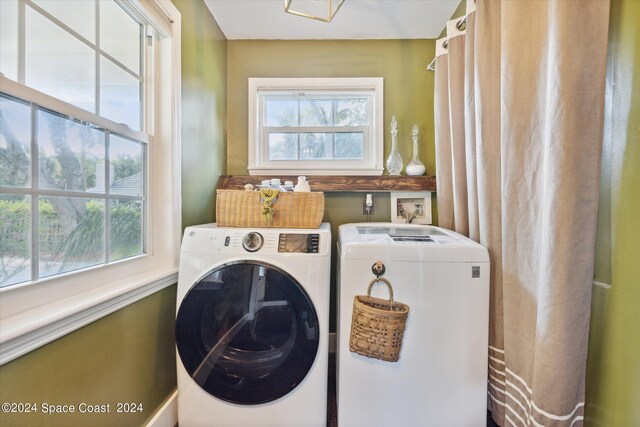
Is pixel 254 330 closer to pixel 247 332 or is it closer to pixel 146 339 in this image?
A: pixel 247 332

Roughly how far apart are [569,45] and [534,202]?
1.59 feet

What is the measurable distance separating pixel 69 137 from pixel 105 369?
792 mm

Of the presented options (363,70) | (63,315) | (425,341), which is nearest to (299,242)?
(425,341)

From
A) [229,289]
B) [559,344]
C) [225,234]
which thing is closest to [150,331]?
[229,289]

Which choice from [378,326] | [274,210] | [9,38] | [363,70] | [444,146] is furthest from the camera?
[363,70]

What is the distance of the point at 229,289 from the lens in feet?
3.43

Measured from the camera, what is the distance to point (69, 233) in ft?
2.72

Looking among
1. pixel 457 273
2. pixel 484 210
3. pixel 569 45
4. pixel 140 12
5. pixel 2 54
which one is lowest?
pixel 457 273

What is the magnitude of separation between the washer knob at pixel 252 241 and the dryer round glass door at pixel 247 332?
6 cm

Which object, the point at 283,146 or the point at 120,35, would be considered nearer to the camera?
the point at 120,35

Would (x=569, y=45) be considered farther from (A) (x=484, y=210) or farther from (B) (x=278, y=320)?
(B) (x=278, y=320)

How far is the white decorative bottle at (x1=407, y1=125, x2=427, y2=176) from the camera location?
1.72 m

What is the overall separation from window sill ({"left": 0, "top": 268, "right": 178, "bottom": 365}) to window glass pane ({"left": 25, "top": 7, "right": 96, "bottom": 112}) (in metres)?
0.64

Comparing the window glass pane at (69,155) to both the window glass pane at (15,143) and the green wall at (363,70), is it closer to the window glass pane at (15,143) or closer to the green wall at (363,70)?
the window glass pane at (15,143)
